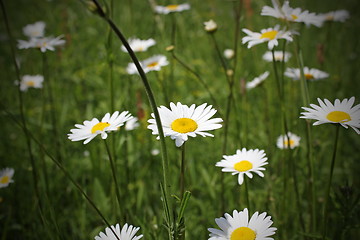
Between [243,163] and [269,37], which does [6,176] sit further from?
[269,37]

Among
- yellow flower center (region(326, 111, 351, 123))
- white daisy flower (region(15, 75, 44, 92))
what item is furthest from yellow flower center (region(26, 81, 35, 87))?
yellow flower center (region(326, 111, 351, 123))

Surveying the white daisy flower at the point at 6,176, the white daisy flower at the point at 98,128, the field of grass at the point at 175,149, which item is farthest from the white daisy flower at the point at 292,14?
the white daisy flower at the point at 6,176

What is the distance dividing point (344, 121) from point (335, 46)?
2215 millimetres

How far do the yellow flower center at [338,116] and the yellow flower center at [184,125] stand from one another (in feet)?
1.17

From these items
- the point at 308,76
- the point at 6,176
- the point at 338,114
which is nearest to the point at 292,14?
→ the point at 308,76

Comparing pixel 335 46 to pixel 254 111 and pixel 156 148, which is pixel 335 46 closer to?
A: pixel 254 111

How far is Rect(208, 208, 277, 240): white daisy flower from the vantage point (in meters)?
0.74

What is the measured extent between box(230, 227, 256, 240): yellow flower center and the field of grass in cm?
14

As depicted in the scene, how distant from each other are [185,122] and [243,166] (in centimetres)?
25

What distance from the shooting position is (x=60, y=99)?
91.4 inches

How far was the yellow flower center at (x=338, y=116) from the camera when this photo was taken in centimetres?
80

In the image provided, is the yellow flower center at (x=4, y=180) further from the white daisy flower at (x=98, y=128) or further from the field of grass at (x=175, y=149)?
the white daisy flower at (x=98, y=128)

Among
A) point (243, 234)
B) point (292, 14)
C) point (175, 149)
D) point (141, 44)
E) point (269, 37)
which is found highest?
point (141, 44)

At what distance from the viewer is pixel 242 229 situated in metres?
0.77
